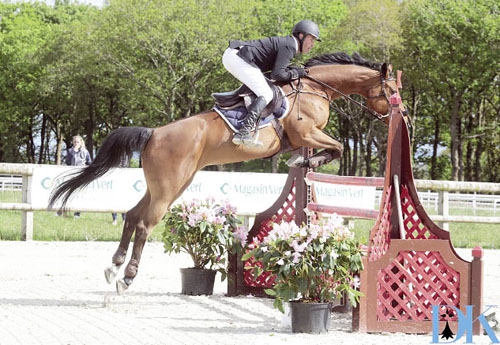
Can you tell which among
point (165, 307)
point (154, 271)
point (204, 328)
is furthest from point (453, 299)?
point (154, 271)

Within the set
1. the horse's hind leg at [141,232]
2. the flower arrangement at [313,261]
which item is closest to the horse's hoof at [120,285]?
the horse's hind leg at [141,232]

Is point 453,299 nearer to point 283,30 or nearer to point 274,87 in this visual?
point 274,87

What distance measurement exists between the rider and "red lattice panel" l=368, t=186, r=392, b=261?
1.41m

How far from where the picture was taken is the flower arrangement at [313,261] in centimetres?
577

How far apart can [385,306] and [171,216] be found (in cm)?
263

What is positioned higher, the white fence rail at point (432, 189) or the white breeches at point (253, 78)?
the white breeches at point (253, 78)

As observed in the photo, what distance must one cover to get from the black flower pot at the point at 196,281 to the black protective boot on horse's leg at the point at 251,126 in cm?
145

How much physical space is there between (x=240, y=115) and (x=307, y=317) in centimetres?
207

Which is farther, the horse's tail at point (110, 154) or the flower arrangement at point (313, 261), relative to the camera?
the horse's tail at point (110, 154)

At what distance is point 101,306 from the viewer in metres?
6.95

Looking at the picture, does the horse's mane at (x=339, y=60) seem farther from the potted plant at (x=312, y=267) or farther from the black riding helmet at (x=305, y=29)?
the potted plant at (x=312, y=267)

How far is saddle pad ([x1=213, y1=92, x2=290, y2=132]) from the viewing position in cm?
714

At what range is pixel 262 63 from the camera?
735cm

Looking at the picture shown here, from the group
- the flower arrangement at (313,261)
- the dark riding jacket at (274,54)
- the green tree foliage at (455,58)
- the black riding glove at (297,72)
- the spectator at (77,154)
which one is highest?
the green tree foliage at (455,58)
